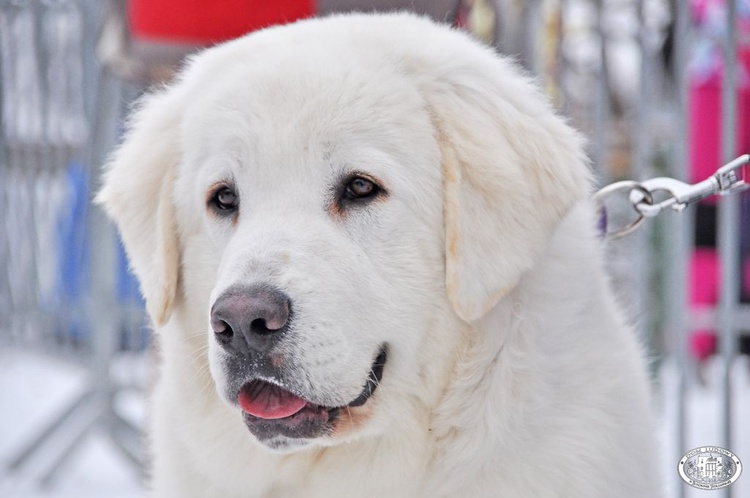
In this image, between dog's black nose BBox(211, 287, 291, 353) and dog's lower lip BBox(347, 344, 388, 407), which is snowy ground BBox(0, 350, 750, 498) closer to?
dog's lower lip BBox(347, 344, 388, 407)

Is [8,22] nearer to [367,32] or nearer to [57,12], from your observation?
[57,12]

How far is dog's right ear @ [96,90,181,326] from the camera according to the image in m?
2.56

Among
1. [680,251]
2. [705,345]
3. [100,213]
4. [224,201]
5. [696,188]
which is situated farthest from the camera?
[705,345]

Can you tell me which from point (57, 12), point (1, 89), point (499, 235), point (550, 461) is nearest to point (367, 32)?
point (499, 235)

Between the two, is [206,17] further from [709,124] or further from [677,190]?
[709,124]

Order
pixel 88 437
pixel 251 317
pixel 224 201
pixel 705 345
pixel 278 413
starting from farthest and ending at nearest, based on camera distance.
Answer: pixel 705 345 → pixel 88 437 → pixel 224 201 → pixel 278 413 → pixel 251 317

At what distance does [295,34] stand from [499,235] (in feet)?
2.55

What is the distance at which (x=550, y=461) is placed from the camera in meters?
2.21

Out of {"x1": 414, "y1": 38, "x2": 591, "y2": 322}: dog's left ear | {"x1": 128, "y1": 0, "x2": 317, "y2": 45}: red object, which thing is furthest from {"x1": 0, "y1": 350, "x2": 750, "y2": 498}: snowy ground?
{"x1": 128, "y1": 0, "x2": 317, "y2": 45}: red object

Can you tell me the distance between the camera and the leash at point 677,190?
2537 millimetres

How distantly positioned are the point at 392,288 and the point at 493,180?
0.36m

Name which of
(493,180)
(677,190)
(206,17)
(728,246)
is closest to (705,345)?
(728,246)

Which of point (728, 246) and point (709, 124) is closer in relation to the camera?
point (728, 246)

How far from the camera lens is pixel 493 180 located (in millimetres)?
2305
